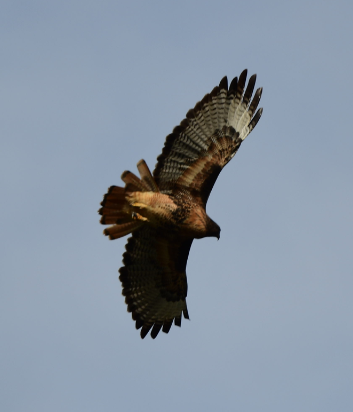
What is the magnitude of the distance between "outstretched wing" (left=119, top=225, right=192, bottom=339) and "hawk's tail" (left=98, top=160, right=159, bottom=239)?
2.20 ft

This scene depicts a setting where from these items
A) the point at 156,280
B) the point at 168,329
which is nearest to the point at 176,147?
the point at 156,280

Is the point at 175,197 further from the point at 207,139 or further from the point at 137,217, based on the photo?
the point at 207,139

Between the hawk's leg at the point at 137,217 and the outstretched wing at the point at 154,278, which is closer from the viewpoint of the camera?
the hawk's leg at the point at 137,217

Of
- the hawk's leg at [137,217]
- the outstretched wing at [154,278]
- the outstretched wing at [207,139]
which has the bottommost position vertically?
the outstretched wing at [154,278]

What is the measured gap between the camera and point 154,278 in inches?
517

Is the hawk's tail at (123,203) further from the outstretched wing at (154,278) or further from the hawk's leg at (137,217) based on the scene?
the outstretched wing at (154,278)

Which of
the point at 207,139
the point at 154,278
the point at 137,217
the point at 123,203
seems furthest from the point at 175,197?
the point at 154,278

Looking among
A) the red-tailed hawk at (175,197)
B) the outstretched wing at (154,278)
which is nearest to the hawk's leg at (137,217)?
the red-tailed hawk at (175,197)

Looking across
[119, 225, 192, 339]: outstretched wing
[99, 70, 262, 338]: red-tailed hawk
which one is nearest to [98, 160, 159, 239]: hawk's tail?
[99, 70, 262, 338]: red-tailed hawk

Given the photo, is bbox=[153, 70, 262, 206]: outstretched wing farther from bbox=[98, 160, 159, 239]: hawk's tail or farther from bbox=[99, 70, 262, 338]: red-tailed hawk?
bbox=[98, 160, 159, 239]: hawk's tail

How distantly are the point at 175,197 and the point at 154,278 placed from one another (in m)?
1.73

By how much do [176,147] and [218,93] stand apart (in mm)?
1179

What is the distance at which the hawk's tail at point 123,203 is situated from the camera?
11.4 metres

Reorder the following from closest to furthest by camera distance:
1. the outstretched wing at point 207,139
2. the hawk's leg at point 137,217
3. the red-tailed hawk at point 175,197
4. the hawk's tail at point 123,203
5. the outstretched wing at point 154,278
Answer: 1. the hawk's tail at point 123,203
2. the red-tailed hawk at point 175,197
3. the hawk's leg at point 137,217
4. the outstretched wing at point 207,139
5. the outstretched wing at point 154,278
